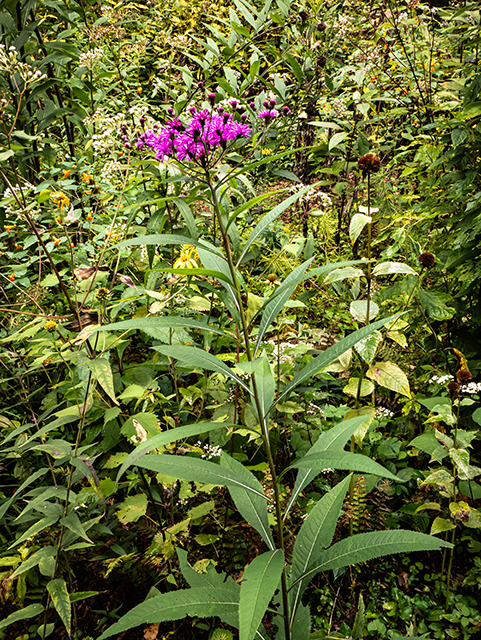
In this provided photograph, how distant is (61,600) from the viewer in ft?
3.77

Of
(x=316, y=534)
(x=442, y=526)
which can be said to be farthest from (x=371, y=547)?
(x=442, y=526)

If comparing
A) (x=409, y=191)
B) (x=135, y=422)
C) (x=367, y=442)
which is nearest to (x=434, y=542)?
(x=135, y=422)

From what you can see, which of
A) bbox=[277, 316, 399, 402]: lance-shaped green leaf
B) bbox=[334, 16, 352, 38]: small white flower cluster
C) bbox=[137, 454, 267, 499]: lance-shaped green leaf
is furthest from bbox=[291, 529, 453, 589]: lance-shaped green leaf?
bbox=[334, 16, 352, 38]: small white flower cluster

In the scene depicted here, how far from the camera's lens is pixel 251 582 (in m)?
0.65

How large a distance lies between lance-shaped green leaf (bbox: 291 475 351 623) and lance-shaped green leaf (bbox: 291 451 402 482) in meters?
0.25

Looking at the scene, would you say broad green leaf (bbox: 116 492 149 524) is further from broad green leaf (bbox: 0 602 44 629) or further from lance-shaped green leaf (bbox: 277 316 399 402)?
lance-shaped green leaf (bbox: 277 316 399 402)

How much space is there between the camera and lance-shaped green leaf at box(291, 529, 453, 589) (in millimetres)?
731

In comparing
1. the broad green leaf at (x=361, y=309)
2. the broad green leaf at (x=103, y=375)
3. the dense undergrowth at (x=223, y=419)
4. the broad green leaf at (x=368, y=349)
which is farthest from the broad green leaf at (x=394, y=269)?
the broad green leaf at (x=103, y=375)

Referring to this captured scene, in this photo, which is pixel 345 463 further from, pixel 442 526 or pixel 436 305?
pixel 436 305

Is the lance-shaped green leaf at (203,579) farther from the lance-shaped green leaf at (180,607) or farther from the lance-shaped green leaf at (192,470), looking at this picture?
the lance-shaped green leaf at (192,470)

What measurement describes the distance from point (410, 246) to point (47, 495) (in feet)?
7.57

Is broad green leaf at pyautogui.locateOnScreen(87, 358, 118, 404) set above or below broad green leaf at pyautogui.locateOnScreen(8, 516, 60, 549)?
above

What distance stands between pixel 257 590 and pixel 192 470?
25 cm

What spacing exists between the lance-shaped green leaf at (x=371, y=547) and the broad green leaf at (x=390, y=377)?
642 millimetres
